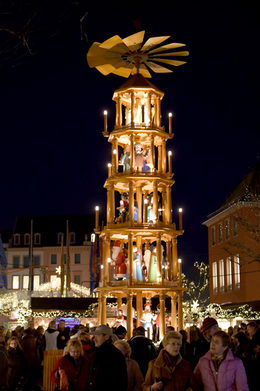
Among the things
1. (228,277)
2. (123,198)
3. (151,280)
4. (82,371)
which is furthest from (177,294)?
(228,277)

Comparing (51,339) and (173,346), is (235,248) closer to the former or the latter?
(51,339)

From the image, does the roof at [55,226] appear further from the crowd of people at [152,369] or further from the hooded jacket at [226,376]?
the hooded jacket at [226,376]

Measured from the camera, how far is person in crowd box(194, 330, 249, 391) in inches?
263

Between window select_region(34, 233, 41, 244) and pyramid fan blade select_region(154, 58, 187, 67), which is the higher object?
pyramid fan blade select_region(154, 58, 187, 67)

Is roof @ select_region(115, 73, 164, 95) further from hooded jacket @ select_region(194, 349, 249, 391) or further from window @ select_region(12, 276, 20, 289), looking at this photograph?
window @ select_region(12, 276, 20, 289)

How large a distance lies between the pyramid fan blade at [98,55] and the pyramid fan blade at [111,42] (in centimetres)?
18

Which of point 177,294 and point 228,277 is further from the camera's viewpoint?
point 228,277

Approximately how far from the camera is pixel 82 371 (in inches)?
299

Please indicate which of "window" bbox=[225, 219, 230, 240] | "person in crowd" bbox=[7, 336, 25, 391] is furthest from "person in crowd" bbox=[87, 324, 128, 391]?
"window" bbox=[225, 219, 230, 240]

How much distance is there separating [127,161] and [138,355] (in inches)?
584

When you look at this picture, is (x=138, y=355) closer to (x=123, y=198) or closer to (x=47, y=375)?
(x=47, y=375)

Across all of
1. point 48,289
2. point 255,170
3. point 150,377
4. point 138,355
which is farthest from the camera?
point 48,289

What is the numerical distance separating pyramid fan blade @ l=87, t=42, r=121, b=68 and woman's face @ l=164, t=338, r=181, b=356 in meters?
19.1

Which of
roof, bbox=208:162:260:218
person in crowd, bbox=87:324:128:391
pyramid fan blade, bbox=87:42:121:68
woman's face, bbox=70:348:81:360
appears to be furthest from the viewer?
roof, bbox=208:162:260:218
